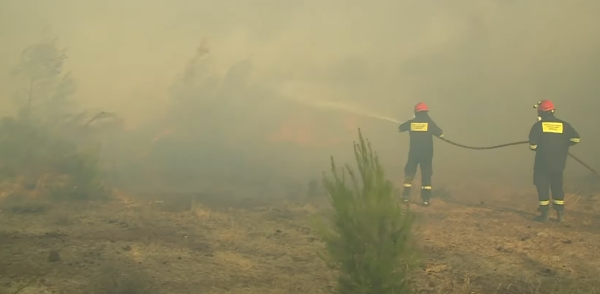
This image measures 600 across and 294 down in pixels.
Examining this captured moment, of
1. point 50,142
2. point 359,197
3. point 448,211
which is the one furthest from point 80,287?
point 50,142

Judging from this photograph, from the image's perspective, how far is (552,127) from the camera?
32.0 feet

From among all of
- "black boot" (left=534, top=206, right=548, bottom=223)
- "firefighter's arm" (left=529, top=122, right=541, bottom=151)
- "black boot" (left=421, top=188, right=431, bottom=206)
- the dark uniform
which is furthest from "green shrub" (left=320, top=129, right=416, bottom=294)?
the dark uniform

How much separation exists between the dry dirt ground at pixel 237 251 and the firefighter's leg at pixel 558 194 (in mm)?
433

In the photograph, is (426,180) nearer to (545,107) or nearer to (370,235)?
(545,107)

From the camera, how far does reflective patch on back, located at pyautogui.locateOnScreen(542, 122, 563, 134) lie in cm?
971

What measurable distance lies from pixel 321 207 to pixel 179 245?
4861 mm

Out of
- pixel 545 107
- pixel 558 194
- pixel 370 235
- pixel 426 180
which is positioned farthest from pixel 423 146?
pixel 370 235

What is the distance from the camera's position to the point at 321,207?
11.2 metres

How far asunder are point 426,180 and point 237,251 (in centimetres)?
626

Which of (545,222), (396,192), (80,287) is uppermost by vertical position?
(396,192)

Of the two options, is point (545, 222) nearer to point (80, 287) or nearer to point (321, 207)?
point (321, 207)

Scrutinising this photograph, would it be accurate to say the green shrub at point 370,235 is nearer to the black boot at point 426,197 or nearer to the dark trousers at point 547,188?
the dark trousers at point 547,188

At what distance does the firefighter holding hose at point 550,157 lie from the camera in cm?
948

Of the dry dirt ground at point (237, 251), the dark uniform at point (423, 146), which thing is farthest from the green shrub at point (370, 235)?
the dark uniform at point (423, 146)
